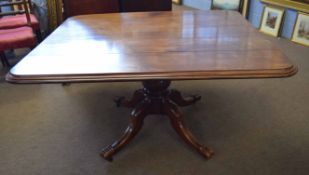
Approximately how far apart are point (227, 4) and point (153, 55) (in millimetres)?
2772

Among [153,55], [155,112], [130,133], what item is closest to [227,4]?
[155,112]

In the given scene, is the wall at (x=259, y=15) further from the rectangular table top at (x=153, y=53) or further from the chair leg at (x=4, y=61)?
the chair leg at (x=4, y=61)

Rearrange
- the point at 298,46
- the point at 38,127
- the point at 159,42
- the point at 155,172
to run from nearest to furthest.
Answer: the point at 159,42, the point at 155,172, the point at 38,127, the point at 298,46

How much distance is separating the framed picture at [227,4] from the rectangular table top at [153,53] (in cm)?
197

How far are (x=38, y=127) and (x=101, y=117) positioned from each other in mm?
415

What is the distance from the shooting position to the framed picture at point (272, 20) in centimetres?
304

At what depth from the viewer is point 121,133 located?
68.6 inches

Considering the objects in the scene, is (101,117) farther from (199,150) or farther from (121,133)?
(199,150)

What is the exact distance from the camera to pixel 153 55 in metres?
1.16

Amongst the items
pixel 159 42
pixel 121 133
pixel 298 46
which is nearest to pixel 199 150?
pixel 121 133

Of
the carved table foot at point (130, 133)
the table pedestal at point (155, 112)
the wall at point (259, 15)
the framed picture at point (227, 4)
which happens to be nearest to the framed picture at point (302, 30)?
the wall at point (259, 15)

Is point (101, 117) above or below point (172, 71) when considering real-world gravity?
below

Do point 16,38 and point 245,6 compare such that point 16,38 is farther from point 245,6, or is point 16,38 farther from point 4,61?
point 245,6

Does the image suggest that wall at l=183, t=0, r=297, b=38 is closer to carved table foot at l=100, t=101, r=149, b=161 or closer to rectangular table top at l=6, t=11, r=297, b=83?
rectangular table top at l=6, t=11, r=297, b=83
